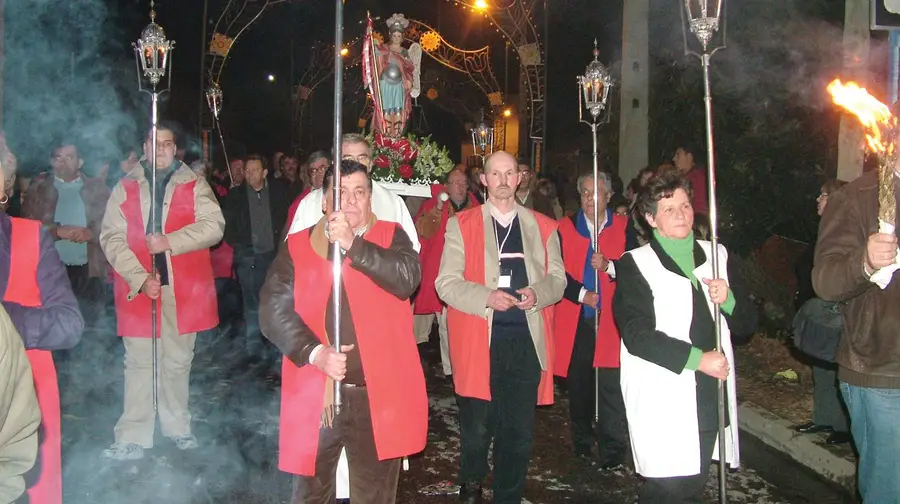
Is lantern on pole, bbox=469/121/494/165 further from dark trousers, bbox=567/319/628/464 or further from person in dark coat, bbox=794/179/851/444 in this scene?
person in dark coat, bbox=794/179/851/444

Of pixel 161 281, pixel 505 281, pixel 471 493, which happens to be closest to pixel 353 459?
pixel 505 281

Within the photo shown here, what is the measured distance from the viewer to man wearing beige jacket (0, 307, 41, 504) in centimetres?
253

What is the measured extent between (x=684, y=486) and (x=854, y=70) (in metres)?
5.48

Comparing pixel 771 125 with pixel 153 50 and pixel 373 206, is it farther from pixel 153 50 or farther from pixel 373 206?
pixel 373 206

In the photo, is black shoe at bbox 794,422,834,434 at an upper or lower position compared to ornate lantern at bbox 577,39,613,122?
lower

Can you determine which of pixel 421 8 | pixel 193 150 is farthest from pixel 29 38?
pixel 421 8

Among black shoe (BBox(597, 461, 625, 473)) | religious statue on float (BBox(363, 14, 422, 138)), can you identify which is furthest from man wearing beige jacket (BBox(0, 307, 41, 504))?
religious statue on float (BBox(363, 14, 422, 138))

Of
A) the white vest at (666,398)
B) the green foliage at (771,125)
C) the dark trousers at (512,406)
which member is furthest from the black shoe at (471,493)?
the green foliage at (771,125)

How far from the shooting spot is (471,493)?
6023 mm

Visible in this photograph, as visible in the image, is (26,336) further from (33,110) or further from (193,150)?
(193,150)

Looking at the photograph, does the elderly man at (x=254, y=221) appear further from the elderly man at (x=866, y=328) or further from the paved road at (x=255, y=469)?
the elderly man at (x=866, y=328)

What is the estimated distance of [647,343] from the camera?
14.4 feet

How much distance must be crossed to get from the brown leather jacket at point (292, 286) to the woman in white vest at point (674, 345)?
1112 mm

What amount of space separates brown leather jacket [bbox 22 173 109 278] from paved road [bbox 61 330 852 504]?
1.27m
